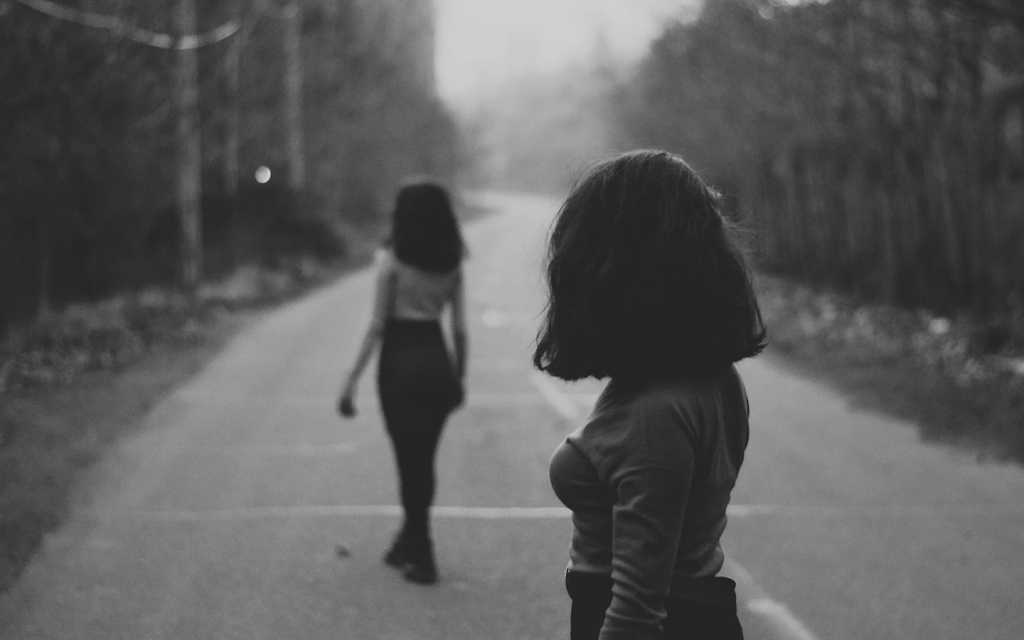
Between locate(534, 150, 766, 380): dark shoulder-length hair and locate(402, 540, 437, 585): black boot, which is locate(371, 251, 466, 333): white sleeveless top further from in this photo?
locate(534, 150, 766, 380): dark shoulder-length hair


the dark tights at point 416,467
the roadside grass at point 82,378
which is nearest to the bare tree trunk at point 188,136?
the roadside grass at point 82,378

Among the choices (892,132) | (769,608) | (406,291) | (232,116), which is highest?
(232,116)

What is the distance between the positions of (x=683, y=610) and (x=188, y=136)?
1785 centimetres

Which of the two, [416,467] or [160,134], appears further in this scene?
[160,134]

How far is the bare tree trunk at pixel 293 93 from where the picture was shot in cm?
2877

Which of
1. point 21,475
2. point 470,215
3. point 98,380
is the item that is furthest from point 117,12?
point 470,215

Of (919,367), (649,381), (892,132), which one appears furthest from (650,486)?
(892,132)

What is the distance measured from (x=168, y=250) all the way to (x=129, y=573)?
57.7 ft

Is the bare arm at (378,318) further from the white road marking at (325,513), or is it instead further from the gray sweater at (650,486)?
the gray sweater at (650,486)

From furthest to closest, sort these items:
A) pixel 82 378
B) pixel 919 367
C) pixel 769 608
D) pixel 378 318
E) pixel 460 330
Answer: pixel 919 367 < pixel 82 378 < pixel 460 330 < pixel 378 318 < pixel 769 608

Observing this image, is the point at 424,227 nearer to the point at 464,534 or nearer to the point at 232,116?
the point at 464,534

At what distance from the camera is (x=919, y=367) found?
44.0ft

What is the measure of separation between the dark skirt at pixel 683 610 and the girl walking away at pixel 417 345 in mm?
3498

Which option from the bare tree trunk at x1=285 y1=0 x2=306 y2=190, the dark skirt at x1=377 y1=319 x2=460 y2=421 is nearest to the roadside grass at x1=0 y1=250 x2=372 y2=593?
the dark skirt at x1=377 y1=319 x2=460 y2=421
